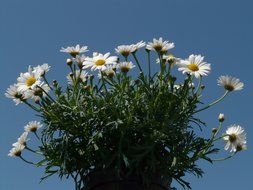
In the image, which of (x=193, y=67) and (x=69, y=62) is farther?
(x=69, y=62)

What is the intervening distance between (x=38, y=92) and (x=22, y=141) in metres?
0.24

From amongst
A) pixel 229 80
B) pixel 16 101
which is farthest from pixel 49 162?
pixel 229 80

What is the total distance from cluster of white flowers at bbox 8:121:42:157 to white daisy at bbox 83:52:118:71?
362 millimetres

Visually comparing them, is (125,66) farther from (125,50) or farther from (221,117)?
(221,117)

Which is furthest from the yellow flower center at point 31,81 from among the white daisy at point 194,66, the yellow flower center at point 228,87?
the yellow flower center at point 228,87

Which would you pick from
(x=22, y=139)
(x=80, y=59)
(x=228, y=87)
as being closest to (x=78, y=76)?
(x=80, y=59)

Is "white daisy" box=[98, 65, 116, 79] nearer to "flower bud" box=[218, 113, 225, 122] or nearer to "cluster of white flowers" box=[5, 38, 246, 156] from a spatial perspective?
"cluster of white flowers" box=[5, 38, 246, 156]

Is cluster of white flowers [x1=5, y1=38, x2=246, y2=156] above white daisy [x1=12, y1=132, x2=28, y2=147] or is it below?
above

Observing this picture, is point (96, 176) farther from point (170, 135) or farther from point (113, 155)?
point (170, 135)

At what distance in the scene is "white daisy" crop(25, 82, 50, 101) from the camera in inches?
88.7

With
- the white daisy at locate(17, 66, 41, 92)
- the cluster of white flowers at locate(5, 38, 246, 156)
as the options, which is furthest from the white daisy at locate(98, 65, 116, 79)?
the white daisy at locate(17, 66, 41, 92)

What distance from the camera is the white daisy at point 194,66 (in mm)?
2186

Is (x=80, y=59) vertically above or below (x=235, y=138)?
above

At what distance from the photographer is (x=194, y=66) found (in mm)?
2213
